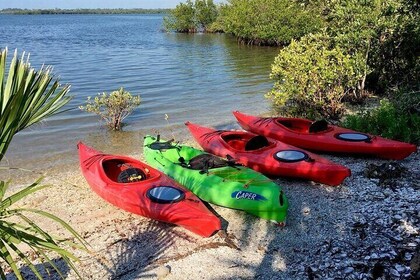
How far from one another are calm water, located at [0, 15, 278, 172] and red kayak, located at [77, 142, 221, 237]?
1449 mm

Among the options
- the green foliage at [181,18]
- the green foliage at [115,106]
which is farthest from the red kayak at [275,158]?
the green foliage at [181,18]

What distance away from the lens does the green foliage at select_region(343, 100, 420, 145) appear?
833cm

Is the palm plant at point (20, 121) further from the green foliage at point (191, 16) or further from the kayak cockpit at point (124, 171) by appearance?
the green foliage at point (191, 16)

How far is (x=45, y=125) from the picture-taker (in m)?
11.6

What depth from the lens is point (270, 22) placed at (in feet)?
110

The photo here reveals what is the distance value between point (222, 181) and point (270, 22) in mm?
29476

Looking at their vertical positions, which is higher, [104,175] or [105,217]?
[104,175]

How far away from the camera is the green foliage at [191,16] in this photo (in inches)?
1918

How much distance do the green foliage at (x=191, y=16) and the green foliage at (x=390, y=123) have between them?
4215 cm

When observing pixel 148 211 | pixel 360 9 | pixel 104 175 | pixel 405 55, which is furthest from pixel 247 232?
pixel 405 55

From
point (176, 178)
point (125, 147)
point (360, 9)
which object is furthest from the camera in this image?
point (360, 9)

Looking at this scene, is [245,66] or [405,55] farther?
[245,66]

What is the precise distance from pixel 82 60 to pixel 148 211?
2087 cm

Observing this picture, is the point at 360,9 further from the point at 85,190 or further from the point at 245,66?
the point at 245,66
